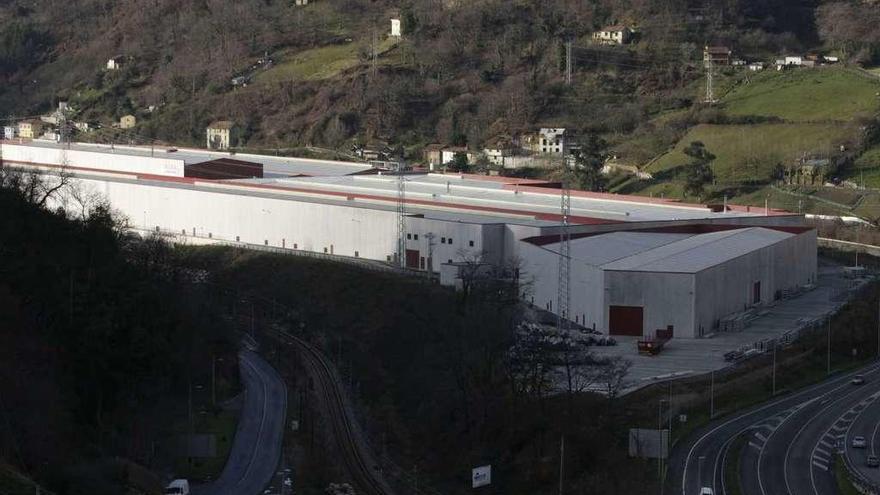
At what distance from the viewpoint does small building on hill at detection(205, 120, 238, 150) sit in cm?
5494

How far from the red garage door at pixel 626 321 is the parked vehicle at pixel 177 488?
900 cm

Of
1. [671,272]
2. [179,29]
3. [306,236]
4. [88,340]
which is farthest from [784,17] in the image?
[88,340]

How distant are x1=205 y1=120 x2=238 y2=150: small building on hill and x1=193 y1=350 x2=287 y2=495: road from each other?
3153cm

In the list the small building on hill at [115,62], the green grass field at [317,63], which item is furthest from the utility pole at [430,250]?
the small building on hill at [115,62]

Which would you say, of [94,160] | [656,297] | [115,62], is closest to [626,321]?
[656,297]

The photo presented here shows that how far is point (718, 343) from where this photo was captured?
23984 mm

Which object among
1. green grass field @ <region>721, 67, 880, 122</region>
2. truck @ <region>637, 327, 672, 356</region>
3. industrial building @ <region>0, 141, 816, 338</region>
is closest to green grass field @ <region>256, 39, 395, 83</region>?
green grass field @ <region>721, 67, 880, 122</region>

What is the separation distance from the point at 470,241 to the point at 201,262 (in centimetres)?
577

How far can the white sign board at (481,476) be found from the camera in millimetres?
18016

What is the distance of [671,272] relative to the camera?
2436 centimetres

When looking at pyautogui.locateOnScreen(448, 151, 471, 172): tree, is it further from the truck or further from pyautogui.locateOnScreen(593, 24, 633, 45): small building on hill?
the truck

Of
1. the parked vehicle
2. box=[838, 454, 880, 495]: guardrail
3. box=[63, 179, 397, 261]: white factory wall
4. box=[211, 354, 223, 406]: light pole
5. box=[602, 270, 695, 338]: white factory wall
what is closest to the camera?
box=[838, 454, 880, 495]: guardrail

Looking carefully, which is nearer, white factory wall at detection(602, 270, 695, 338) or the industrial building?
white factory wall at detection(602, 270, 695, 338)

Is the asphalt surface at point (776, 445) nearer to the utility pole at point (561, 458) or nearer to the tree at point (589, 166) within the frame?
the utility pole at point (561, 458)
